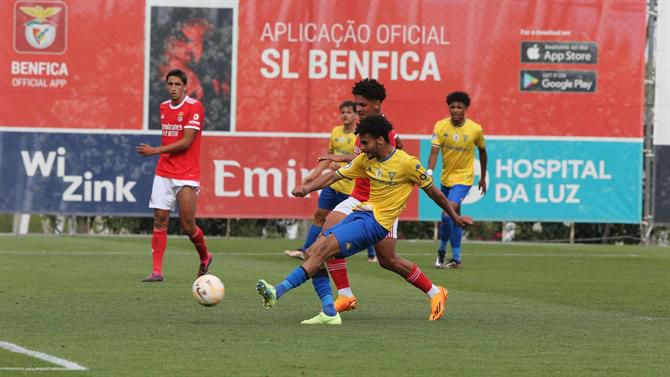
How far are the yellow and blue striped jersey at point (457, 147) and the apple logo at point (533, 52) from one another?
5811 mm

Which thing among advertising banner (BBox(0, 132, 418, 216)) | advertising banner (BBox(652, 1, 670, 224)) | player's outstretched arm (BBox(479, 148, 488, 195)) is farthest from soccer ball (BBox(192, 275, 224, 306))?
advertising banner (BBox(652, 1, 670, 224))

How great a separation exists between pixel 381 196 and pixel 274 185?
12786 mm

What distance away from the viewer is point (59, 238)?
24312 mm

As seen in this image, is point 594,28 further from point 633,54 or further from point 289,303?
point 289,303

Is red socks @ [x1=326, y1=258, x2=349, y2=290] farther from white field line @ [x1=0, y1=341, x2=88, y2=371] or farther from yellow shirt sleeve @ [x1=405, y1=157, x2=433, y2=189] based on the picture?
white field line @ [x1=0, y1=341, x2=88, y2=371]

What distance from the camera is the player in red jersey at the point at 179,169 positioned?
619 inches

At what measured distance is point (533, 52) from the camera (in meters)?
24.8

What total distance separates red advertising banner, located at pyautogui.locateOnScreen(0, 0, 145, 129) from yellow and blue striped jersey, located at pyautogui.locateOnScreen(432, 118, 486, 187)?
22.3 ft

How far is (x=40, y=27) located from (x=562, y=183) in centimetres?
909

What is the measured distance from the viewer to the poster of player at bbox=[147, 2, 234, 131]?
A: 24312 mm

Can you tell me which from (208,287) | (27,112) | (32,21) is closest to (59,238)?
(27,112)

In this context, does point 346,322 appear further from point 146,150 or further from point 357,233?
point 146,150

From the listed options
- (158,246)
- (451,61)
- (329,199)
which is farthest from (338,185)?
(451,61)

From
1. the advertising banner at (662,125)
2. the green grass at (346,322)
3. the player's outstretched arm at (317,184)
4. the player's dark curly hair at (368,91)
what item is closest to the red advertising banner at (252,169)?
the advertising banner at (662,125)
